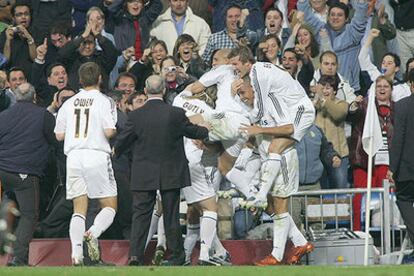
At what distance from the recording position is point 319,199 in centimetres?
2134

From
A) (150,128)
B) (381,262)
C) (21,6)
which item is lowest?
(381,262)

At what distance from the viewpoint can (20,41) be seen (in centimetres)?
2517

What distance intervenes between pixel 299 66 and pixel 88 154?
5682 millimetres

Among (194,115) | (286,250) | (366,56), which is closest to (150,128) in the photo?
(194,115)

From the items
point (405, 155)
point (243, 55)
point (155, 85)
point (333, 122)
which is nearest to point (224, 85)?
point (243, 55)

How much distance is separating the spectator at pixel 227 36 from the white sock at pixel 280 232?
5264 millimetres

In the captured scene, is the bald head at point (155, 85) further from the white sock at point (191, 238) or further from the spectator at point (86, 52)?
the spectator at point (86, 52)

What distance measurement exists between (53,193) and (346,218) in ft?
14.4

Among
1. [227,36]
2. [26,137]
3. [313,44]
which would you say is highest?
[227,36]

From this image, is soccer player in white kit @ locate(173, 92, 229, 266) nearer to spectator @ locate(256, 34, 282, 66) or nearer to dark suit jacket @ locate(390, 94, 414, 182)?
dark suit jacket @ locate(390, 94, 414, 182)

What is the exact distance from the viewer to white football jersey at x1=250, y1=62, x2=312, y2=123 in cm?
1988

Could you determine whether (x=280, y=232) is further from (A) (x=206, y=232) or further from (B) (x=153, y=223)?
(B) (x=153, y=223)

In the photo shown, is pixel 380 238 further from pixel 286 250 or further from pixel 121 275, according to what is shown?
pixel 121 275

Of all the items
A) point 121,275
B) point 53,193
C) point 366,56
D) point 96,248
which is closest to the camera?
point 121,275
